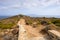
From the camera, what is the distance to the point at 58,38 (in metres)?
11.9

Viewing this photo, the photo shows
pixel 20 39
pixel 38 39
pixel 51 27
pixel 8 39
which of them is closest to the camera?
pixel 20 39

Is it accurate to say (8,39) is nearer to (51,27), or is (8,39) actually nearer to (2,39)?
(2,39)

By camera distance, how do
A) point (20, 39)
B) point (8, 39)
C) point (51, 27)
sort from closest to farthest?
1. point (20, 39)
2. point (8, 39)
3. point (51, 27)

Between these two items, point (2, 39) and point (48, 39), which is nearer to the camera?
point (48, 39)

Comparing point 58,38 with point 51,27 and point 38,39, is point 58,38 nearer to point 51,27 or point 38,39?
point 38,39

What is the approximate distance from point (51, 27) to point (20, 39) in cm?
728

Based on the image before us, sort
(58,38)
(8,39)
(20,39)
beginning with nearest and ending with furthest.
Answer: (58,38) → (20,39) → (8,39)

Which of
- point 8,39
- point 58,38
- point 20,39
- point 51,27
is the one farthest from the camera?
point 51,27

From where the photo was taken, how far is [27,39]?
14.0 m

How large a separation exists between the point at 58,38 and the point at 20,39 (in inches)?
151

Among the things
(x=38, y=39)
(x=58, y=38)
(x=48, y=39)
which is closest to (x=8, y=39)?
(x=38, y=39)

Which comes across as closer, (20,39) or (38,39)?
(20,39)

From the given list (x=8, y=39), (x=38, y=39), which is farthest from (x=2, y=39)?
(x=38, y=39)

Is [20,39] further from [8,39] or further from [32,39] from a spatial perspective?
[8,39]
